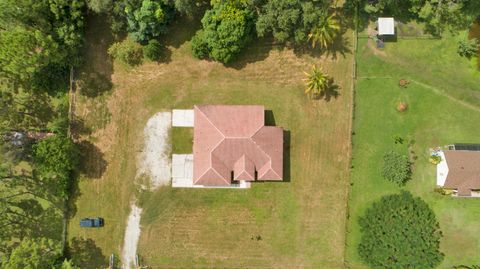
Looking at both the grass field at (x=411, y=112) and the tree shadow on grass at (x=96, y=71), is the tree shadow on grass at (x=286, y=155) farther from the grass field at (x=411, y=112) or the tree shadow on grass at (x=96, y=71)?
the tree shadow on grass at (x=96, y=71)

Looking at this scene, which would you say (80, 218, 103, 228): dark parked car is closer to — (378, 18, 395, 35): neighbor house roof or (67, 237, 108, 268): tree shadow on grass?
(67, 237, 108, 268): tree shadow on grass

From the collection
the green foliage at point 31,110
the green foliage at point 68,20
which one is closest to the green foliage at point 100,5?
the green foliage at point 68,20

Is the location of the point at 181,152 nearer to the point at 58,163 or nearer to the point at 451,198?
the point at 58,163

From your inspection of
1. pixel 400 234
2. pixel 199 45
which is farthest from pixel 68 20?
pixel 400 234

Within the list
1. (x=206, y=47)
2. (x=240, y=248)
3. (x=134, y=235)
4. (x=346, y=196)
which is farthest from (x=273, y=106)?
(x=134, y=235)

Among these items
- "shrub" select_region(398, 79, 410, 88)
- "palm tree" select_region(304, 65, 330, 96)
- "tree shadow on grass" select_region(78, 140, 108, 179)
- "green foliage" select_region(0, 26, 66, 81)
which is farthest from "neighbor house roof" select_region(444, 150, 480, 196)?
"green foliage" select_region(0, 26, 66, 81)

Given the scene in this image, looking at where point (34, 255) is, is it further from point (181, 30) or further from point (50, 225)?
point (181, 30)
